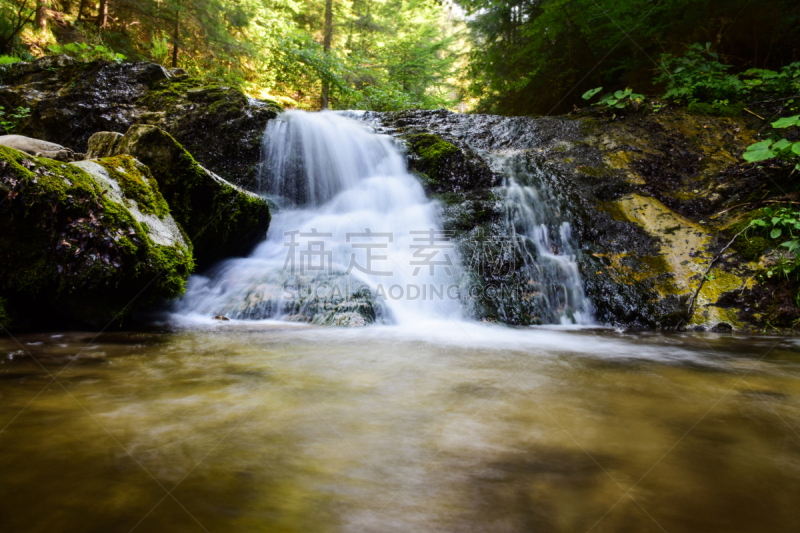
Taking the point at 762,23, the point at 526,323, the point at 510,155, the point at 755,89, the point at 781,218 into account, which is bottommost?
the point at 526,323

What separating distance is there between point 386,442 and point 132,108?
26.8ft

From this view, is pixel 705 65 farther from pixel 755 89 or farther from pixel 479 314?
pixel 479 314

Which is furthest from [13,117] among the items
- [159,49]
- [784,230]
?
[784,230]

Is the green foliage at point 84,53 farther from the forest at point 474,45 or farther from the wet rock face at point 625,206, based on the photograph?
the wet rock face at point 625,206

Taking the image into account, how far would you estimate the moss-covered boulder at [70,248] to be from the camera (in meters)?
2.97

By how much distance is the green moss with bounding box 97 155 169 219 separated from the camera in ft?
11.9

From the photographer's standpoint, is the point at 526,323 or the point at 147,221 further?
the point at 526,323

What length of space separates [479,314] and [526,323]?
555mm

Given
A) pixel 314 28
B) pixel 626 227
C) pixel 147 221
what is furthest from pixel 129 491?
pixel 314 28

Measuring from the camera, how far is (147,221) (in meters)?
3.64

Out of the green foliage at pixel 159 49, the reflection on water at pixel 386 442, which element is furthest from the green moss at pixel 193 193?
the green foliage at pixel 159 49

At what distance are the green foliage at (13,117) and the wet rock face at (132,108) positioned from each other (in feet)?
0.34

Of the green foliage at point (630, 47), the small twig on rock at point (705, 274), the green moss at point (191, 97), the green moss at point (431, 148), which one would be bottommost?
the small twig on rock at point (705, 274)

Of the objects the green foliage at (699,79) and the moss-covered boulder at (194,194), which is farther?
the green foliage at (699,79)
